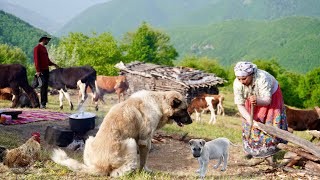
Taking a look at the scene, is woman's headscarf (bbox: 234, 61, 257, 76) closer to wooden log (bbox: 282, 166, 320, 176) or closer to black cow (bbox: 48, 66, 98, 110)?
wooden log (bbox: 282, 166, 320, 176)

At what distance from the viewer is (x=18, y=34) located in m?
97.2

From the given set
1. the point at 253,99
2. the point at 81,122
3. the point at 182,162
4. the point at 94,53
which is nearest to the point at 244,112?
the point at 253,99

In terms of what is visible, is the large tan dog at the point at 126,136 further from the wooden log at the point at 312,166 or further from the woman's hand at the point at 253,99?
the wooden log at the point at 312,166

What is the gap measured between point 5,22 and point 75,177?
103 meters

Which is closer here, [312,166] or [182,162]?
[312,166]

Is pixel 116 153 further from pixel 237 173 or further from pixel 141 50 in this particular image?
pixel 141 50

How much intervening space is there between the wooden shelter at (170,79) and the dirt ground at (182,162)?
548 inches

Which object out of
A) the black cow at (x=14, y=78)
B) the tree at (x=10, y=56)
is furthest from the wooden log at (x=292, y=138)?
the tree at (x=10, y=56)

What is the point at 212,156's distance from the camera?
704 centimetres

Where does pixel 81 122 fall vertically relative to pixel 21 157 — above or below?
above

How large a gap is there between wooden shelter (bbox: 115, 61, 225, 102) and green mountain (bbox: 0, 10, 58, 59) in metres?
72.4

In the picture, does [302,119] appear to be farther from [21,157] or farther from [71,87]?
[21,157]

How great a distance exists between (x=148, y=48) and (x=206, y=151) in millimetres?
64354

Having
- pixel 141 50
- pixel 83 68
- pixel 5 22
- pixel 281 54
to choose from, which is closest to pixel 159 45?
pixel 141 50
